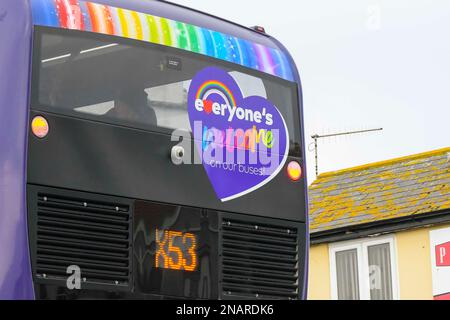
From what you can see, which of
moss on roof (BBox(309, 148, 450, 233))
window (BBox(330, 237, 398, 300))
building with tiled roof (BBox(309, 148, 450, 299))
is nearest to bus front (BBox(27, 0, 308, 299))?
building with tiled roof (BBox(309, 148, 450, 299))

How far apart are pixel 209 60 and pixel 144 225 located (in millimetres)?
2034

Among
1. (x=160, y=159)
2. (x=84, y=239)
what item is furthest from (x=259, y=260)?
(x=84, y=239)

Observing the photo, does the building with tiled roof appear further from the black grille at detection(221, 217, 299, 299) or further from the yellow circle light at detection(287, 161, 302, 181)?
the black grille at detection(221, 217, 299, 299)

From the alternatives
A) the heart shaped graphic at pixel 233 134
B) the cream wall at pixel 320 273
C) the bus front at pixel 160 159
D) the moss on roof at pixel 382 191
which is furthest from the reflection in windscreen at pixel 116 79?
the cream wall at pixel 320 273

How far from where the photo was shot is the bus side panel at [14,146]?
11656mm

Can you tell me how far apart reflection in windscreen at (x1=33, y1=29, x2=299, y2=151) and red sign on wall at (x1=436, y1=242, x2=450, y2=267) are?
1754 cm

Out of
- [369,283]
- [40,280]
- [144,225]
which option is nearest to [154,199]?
[144,225]

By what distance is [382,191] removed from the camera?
32875mm

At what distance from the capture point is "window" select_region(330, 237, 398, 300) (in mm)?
31875

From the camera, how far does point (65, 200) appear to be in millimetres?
12141

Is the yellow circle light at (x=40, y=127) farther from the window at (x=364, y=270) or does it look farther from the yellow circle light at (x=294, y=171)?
the window at (x=364, y=270)

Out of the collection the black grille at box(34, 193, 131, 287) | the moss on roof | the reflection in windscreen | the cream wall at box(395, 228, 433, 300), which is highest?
the moss on roof

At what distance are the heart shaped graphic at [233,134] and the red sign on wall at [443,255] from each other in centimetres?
1714

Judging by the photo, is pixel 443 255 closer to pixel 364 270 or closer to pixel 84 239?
pixel 364 270
